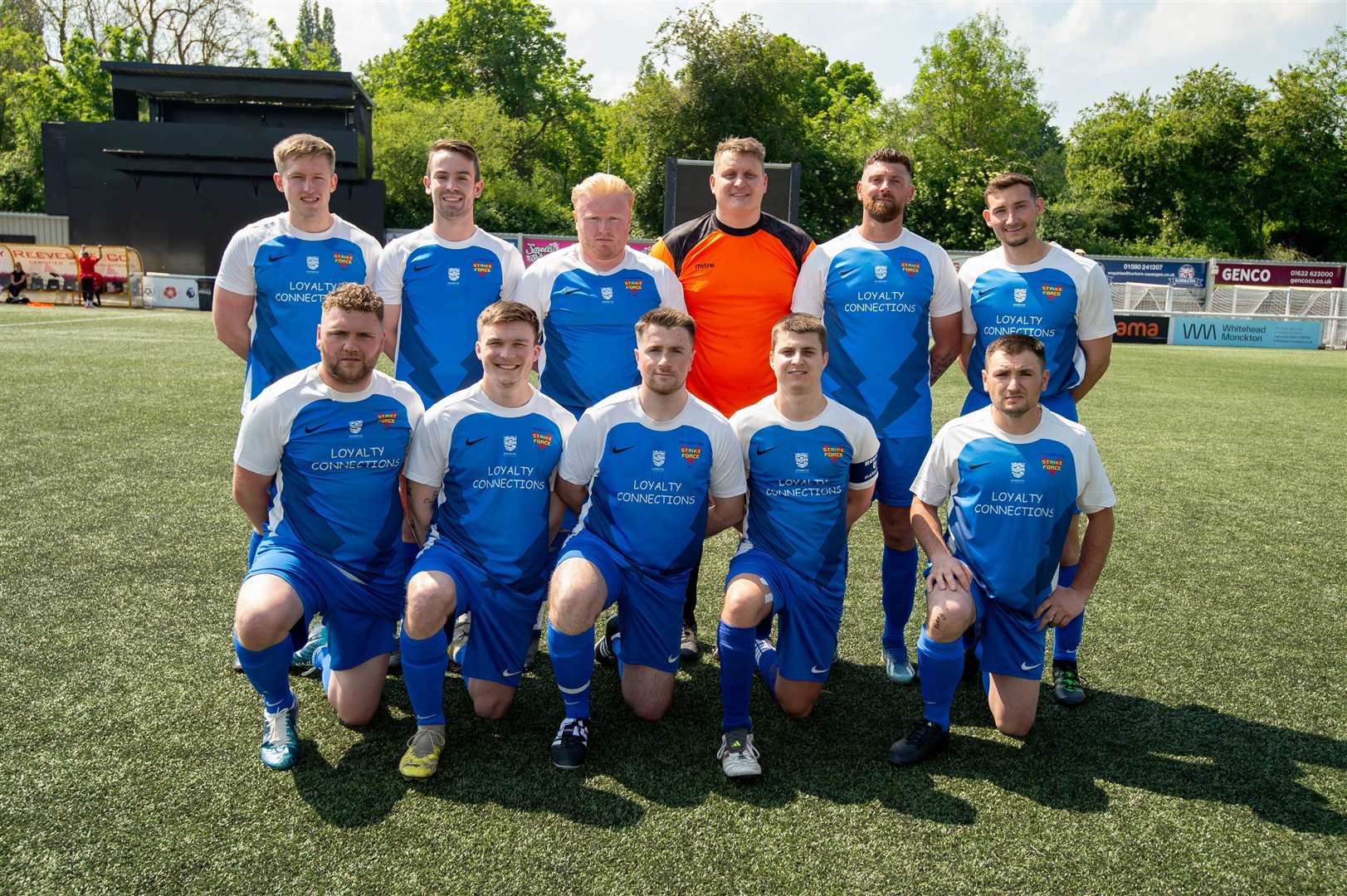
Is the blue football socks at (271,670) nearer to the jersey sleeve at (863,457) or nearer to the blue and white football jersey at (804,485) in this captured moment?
the blue and white football jersey at (804,485)

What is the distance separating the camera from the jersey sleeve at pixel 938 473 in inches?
140

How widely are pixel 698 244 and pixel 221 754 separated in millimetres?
2697

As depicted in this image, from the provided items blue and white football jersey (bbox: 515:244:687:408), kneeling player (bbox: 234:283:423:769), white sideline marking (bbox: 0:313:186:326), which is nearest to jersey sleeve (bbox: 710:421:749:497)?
blue and white football jersey (bbox: 515:244:687:408)

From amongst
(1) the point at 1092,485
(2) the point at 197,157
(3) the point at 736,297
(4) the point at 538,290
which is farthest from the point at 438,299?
(2) the point at 197,157

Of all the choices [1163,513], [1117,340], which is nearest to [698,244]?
[1163,513]

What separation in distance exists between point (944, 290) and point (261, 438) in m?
2.74

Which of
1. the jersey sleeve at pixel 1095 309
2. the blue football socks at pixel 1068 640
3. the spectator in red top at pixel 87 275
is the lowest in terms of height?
the blue football socks at pixel 1068 640

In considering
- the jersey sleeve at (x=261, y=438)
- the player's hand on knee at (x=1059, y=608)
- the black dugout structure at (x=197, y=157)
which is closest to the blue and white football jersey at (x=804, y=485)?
the player's hand on knee at (x=1059, y=608)

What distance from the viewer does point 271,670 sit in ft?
10.1

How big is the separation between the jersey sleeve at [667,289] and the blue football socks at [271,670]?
1.98 metres

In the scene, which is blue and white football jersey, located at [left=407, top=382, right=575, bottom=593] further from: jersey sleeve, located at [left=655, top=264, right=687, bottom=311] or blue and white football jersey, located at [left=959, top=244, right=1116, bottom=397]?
blue and white football jersey, located at [left=959, top=244, right=1116, bottom=397]

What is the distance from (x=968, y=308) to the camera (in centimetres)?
409

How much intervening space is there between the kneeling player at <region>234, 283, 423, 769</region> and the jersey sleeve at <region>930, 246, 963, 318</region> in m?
2.22

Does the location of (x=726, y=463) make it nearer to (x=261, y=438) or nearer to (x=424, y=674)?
(x=424, y=674)
